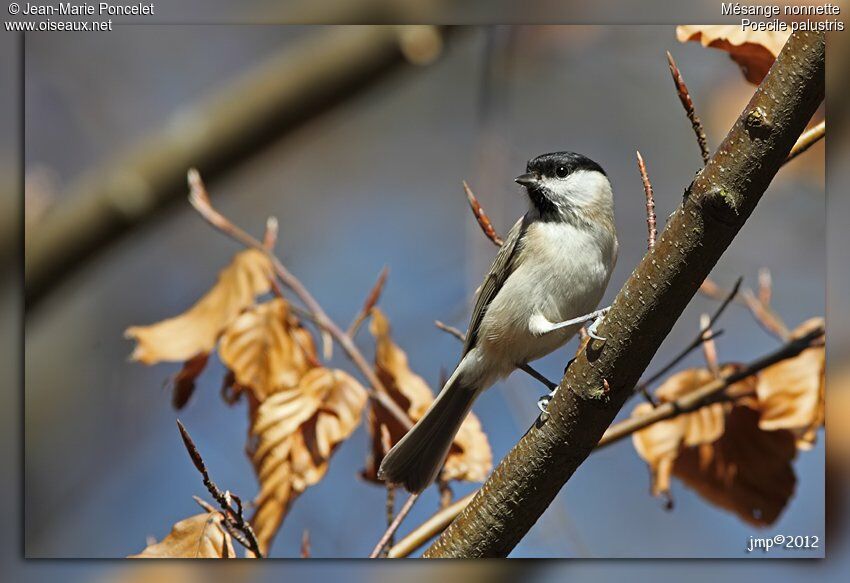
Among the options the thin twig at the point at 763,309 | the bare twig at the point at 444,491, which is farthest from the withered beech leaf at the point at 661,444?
the bare twig at the point at 444,491

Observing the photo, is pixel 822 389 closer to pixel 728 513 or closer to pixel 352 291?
pixel 728 513

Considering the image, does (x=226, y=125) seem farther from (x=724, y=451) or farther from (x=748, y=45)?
(x=724, y=451)

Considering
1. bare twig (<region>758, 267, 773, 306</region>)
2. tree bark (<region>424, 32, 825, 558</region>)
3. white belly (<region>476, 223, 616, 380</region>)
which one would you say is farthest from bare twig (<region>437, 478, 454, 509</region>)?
bare twig (<region>758, 267, 773, 306</region>)

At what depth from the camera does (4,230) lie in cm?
184

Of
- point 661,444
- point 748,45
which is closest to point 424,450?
point 661,444

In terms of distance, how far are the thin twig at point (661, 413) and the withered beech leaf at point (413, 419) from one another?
0.29 feet

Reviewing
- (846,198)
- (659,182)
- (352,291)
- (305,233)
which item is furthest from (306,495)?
(846,198)

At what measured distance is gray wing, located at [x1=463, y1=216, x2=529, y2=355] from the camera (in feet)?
5.65

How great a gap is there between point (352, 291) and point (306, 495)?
422 mm

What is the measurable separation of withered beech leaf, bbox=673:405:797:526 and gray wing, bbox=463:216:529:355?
0.46 metres

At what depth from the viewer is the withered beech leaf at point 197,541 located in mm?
1541

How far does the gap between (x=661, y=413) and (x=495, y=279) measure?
39 cm

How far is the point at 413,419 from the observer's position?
1.75 m

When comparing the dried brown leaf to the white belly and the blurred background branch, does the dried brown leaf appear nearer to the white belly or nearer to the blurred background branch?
the white belly
